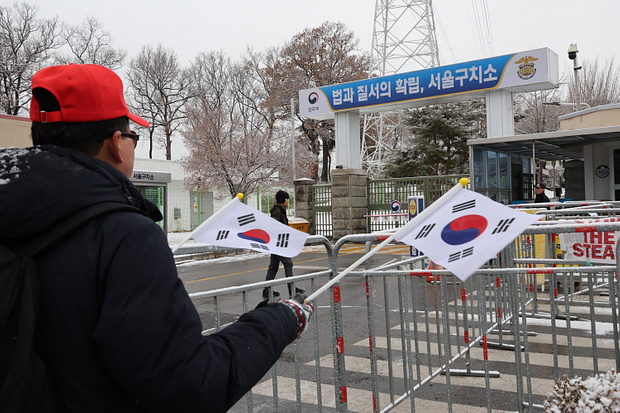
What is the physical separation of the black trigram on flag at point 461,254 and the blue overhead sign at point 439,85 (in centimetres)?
1672

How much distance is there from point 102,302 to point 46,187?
317mm

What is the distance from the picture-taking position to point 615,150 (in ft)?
60.7

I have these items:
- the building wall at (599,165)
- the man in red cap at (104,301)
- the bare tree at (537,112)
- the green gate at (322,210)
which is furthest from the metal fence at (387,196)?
the bare tree at (537,112)

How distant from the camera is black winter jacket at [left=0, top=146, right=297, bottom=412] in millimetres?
1314

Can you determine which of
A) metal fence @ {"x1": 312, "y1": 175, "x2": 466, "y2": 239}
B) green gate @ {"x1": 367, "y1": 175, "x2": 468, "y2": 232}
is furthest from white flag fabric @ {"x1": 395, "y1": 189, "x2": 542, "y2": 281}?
metal fence @ {"x1": 312, "y1": 175, "x2": 466, "y2": 239}

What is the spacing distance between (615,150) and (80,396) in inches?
808

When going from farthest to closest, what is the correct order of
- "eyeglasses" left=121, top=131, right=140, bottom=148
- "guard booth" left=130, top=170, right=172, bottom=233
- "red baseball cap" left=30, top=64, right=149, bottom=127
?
"guard booth" left=130, top=170, right=172, bottom=233
"eyeglasses" left=121, top=131, right=140, bottom=148
"red baseball cap" left=30, top=64, right=149, bottom=127

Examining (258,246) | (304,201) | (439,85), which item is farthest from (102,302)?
(304,201)

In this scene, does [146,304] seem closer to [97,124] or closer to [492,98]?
[97,124]

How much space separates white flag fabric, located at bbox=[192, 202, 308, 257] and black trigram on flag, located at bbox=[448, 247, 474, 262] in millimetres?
1045

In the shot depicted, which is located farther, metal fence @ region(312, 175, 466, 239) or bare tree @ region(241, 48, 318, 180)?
bare tree @ region(241, 48, 318, 180)

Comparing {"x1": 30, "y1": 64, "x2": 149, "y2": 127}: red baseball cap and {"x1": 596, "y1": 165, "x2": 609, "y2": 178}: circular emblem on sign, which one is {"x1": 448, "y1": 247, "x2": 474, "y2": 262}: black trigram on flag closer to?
{"x1": 30, "y1": 64, "x2": 149, "y2": 127}: red baseball cap

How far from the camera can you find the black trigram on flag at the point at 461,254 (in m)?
2.28

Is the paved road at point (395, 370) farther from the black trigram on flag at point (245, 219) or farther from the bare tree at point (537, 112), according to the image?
the bare tree at point (537, 112)
